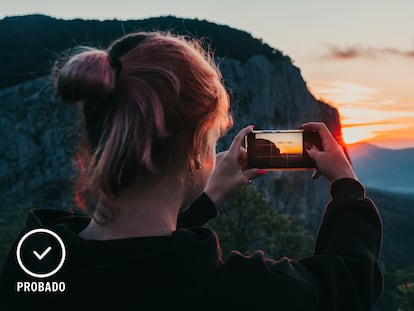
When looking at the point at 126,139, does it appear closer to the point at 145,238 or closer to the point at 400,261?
the point at 145,238

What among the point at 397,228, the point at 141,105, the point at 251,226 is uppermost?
the point at 141,105

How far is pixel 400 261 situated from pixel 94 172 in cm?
4181

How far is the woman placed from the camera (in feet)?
3.43

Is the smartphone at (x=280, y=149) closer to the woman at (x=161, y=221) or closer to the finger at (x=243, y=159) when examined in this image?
the finger at (x=243, y=159)

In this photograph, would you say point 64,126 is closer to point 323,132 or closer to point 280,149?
point 280,149

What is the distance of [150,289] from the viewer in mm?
1044

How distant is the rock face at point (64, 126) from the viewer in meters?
27.0

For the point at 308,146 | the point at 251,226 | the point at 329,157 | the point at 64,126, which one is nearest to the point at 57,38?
the point at 64,126

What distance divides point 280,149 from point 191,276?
687 mm

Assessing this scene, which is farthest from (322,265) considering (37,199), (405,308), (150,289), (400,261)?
(400,261)

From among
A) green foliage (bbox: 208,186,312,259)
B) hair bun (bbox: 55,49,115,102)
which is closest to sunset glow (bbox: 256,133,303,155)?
hair bun (bbox: 55,49,115,102)

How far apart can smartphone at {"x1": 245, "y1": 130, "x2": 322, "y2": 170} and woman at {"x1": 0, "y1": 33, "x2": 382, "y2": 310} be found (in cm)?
34

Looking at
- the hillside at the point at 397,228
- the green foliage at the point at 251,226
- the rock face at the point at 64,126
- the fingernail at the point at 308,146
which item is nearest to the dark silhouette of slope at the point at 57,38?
the rock face at the point at 64,126

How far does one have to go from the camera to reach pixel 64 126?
23.8 m
